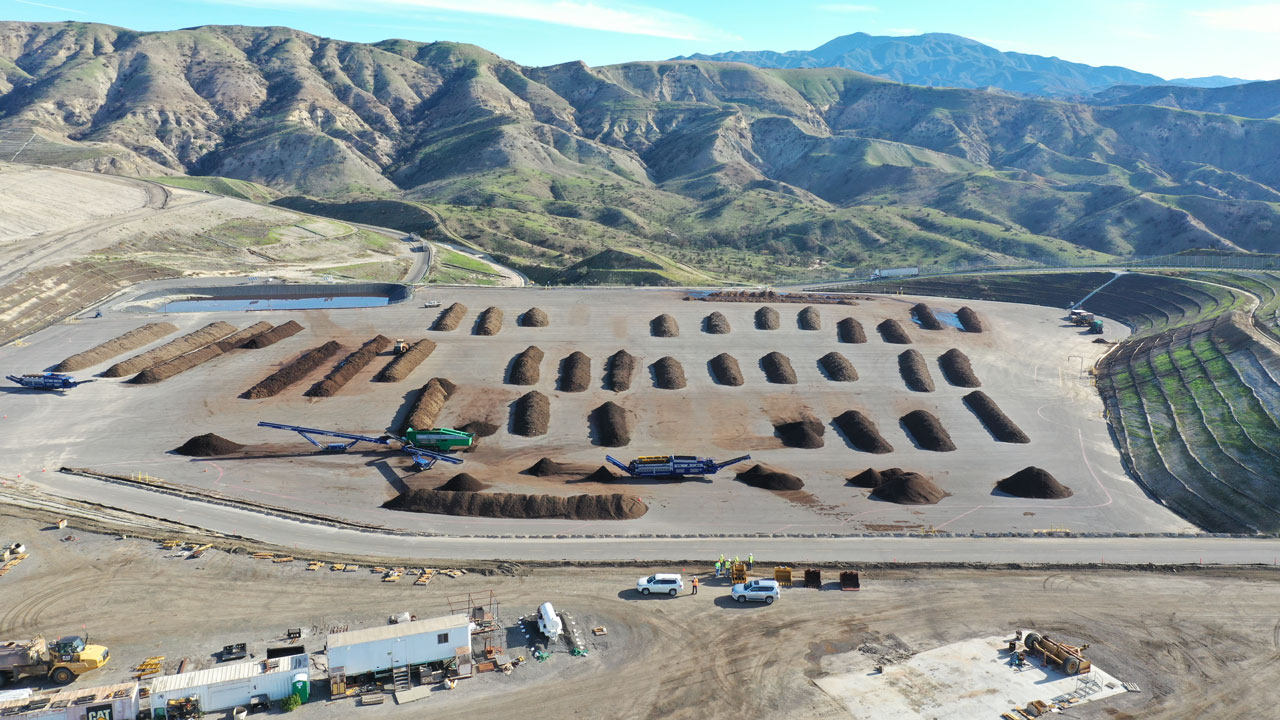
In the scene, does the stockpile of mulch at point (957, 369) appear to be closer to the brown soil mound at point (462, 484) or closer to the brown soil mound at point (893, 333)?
the brown soil mound at point (893, 333)

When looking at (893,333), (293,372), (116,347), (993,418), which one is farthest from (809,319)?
(116,347)

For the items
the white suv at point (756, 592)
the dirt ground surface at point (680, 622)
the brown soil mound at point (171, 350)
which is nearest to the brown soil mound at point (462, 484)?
the dirt ground surface at point (680, 622)

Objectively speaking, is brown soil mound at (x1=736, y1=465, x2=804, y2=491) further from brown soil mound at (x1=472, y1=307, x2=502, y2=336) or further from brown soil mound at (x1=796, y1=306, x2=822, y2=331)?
brown soil mound at (x1=472, y1=307, x2=502, y2=336)

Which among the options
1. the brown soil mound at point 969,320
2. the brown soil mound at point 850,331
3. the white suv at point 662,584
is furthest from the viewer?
the brown soil mound at point 969,320

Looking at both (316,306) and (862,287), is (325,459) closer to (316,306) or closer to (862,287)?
(316,306)

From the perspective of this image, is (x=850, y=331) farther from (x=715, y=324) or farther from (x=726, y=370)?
(x=726, y=370)

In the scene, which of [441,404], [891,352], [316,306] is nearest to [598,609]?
[441,404]
